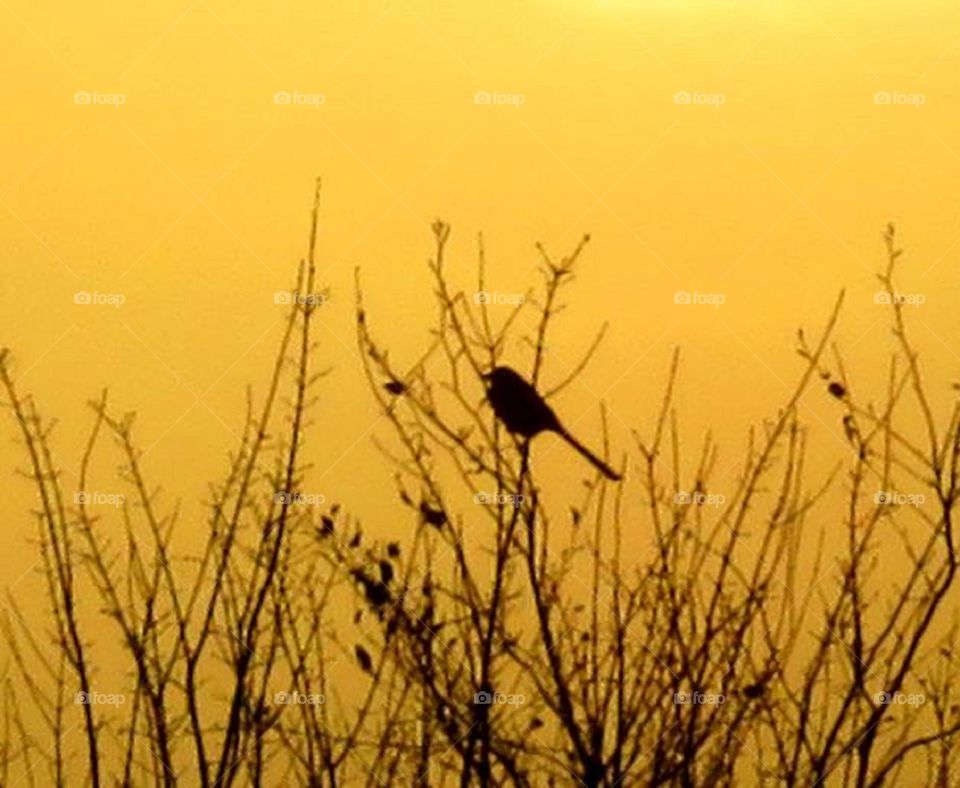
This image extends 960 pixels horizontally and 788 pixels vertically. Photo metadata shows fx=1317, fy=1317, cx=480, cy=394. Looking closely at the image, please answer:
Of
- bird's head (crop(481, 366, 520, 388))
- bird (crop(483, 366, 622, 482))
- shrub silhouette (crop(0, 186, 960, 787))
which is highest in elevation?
bird's head (crop(481, 366, 520, 388))

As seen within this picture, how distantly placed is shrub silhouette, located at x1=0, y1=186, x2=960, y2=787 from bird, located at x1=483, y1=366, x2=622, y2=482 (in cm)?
2

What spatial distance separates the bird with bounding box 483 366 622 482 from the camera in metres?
2.28

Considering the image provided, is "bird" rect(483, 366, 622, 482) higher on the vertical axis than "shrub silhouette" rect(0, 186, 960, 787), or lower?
higher

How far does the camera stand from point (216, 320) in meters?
2.32

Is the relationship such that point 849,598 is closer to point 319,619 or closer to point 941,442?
point 941,442

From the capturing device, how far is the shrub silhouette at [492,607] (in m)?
2.20

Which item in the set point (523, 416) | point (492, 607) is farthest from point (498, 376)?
point (492, 607)

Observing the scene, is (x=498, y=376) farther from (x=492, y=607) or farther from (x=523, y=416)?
(x=492, y=607)

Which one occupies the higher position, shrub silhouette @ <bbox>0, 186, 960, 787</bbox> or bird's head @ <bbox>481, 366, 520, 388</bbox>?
bird's head @ <bbox>481, 366, 520, 388</bbox>

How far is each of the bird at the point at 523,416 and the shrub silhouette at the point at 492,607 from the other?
0.06ft

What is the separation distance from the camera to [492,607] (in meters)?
2.21

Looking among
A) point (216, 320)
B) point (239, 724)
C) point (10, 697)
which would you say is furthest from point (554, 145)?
point (10, 697)

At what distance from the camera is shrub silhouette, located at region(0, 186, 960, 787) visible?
2.20m

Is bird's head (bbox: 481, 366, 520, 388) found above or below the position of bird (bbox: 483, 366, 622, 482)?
above
